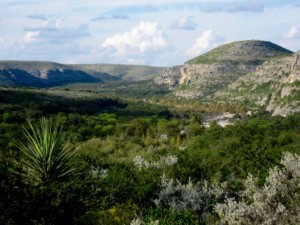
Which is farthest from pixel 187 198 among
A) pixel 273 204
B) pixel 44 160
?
pixel 44 160

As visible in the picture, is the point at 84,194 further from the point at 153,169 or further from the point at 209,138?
the point at 209,138

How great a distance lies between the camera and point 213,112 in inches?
6885

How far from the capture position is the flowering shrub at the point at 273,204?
15.3 m

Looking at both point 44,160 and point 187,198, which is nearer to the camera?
point 44,160

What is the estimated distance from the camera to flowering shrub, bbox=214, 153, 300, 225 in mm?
15276

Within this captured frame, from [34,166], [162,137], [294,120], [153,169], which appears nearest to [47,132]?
[34,166]

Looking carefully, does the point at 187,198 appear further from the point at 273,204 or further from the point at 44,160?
the point at 44,160

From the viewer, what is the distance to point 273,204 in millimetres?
16422

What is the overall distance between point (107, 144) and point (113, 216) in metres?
52.2

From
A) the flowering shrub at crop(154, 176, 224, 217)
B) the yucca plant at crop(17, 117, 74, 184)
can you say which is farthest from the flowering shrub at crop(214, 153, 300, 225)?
the yucca plant at crop(17, 117, 74, 184)

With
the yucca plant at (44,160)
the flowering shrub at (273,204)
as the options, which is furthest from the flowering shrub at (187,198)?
the yucca plant at (44,160)

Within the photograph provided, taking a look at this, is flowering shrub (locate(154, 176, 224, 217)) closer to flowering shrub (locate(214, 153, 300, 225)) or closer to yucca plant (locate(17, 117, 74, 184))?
flowering shrub (locate(214, 153, 300, 225))

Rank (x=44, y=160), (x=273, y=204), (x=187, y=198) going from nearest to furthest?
(x=273, y=204), (x=44, y=160), (x=187, y=198)

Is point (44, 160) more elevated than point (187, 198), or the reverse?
point (44, 160)
